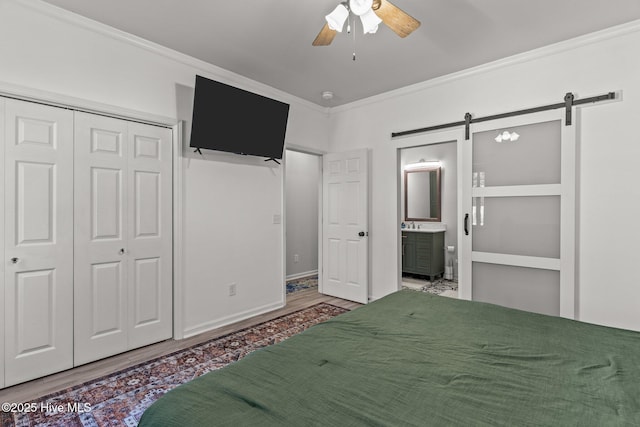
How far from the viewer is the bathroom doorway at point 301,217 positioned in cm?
574

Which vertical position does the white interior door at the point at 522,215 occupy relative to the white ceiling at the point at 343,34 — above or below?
below

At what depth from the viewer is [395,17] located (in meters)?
2.00

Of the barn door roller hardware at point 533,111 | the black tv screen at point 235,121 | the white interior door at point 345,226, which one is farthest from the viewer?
the white interior door at point 345,226

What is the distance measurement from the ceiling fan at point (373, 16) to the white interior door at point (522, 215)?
1768 mm

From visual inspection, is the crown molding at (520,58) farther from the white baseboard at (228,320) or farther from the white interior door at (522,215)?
the white baseboard at (228,320)

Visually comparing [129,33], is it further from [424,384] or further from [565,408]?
[565,408]

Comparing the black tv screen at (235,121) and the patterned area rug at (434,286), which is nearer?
the black tv screen at (235,121)

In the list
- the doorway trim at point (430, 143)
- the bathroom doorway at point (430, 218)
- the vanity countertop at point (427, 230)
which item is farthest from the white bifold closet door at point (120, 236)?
the vanity countertop at point (427, 230)

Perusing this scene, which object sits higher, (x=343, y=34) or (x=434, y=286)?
(x=343, y=34)

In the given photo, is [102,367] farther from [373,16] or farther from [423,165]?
[423,165]

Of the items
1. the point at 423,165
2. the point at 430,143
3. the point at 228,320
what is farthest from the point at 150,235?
the point at 423,165

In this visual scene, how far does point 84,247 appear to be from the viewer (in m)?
2.58

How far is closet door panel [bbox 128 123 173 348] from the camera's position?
2.85 m

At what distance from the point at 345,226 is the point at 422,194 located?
2326mm
